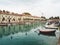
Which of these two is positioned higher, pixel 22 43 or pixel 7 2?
pixel 7 2

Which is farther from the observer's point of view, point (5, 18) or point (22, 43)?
point (5, 18)

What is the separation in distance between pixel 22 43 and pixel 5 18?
7571mm

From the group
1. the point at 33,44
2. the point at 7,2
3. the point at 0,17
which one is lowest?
the point at 33,44

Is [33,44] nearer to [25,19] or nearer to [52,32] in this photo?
[52,32]

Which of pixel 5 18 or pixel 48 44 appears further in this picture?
pixel 5 18

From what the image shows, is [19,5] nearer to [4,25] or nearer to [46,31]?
[46,31]

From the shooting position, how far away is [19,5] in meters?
5.49

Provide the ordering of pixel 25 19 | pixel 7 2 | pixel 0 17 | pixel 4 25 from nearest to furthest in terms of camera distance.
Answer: pixel 7 2 < pixel 4 25 < pixel 0 17 < pixel 25 19

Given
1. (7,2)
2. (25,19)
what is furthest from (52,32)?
(25,19)

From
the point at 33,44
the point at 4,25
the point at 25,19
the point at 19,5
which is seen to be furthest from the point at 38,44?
the point at 25,19

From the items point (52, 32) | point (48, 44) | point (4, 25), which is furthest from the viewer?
point (4, 25)

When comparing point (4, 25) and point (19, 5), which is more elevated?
point (19, 5)

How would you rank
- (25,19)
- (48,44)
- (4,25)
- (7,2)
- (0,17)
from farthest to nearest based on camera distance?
(25,19), (0,17), (4,25), (7,2), (48,44)

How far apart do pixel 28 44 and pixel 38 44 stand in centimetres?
33
